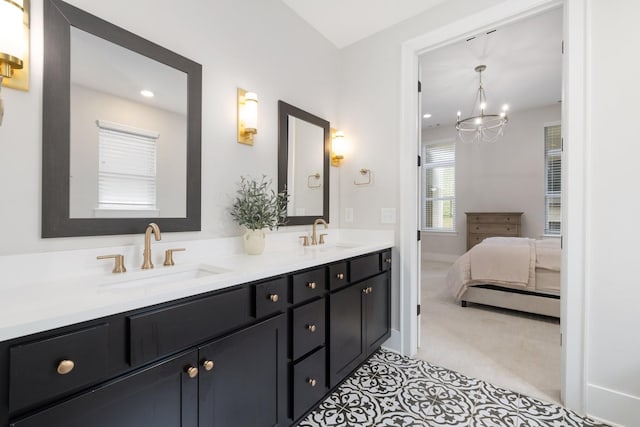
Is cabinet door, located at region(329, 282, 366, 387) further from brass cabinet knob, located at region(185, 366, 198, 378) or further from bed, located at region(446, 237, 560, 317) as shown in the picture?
bed, located at region(446, 237, 560, 317)

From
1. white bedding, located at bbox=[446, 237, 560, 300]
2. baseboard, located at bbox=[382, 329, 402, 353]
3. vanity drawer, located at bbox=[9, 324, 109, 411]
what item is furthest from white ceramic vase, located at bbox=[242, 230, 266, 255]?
white bedding, located at bbox=[446, 237, 560, 300]

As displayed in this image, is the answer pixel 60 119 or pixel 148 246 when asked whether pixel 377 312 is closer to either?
pixel 148 246

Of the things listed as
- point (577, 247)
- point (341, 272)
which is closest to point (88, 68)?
point (341, 272)

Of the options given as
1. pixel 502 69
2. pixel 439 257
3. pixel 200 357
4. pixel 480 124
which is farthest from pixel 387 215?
pixel 439 257

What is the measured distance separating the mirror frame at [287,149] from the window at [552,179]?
16.6ft

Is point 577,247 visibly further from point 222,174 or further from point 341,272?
point 222,174

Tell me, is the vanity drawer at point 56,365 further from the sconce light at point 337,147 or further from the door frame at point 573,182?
the door frame at point 573,182

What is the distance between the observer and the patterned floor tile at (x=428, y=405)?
5.35 feet

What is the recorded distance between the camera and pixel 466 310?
347 centimetres

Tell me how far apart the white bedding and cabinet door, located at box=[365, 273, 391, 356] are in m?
1.60

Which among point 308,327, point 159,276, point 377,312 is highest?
point 159,276

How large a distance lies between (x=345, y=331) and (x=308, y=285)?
53 centimetres

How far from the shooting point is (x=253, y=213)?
1791 mm

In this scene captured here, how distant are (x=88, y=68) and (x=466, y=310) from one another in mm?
4015
